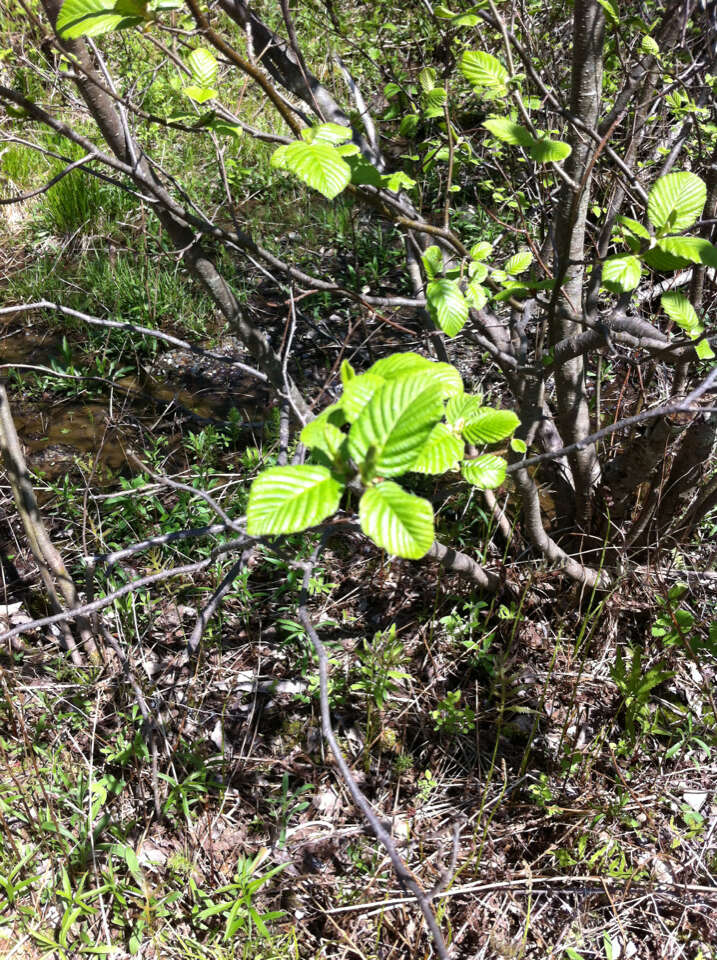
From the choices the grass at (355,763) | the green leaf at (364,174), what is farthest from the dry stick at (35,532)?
the green leaf at (364,174)

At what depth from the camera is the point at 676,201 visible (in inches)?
47.5

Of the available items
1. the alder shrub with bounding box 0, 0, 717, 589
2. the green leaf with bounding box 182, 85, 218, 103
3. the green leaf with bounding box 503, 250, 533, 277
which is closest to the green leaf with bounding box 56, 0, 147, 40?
the alder shrub with bounding box 0, 0, 717, 589

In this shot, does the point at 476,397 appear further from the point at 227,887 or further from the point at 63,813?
the point at 63,813

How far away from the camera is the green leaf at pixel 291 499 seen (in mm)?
860

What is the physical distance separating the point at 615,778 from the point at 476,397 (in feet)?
4.36

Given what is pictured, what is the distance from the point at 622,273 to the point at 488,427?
336mm

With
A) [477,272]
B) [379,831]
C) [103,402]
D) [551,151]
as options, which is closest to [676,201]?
[551,151]

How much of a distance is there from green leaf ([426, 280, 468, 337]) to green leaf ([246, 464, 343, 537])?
0.50 metres

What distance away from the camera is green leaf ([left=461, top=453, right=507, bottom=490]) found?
1234mm

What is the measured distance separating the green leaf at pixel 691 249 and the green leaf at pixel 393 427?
561 mm

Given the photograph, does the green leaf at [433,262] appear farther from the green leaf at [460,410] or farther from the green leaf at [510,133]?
the green leaf at [460,410]

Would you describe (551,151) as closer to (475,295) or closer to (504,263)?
(475,295)

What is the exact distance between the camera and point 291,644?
2299 mm

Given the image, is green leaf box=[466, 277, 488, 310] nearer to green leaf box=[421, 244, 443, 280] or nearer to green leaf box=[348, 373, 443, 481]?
green leaf box=[421, 244, 443, 280]
